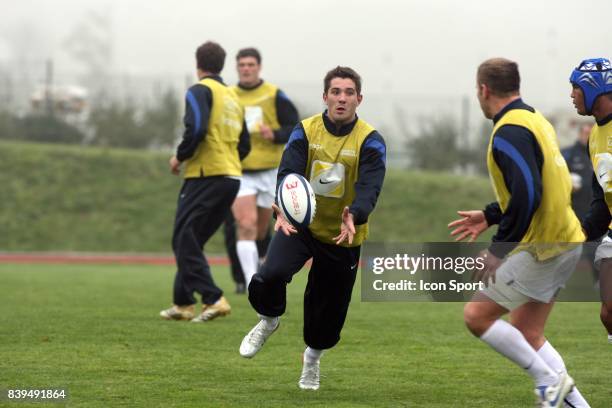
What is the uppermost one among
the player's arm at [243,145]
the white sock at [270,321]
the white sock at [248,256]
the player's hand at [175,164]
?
the player's arm at [243,145]

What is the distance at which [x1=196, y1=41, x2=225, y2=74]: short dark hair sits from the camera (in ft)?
32.9

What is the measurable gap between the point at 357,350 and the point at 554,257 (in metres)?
2.95

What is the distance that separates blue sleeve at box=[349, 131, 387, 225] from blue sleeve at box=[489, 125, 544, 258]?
3.47 ft

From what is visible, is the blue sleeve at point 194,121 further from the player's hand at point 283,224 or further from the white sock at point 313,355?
the white sock at point 313,355

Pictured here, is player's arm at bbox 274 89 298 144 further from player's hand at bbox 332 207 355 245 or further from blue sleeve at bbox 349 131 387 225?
player's hand at bbox 332 207 355 245

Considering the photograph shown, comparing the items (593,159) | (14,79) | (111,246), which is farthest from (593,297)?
(14,79)

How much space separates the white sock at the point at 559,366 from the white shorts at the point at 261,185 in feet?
19.9

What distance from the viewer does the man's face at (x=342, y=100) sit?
6.66 meters

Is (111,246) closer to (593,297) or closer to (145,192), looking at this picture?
(145,192)

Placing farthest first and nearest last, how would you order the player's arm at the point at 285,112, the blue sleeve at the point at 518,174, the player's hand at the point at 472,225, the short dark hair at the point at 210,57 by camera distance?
the player's arm at the point at 285,112 < the short dark hair at the point at 210,57 < the player's hand at the point at 472,225 < the blue sleeve at the point at 518,174

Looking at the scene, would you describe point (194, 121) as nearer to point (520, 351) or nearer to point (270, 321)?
point (270, 321)

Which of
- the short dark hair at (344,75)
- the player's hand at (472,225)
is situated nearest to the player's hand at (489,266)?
the player's hand at (472,225)

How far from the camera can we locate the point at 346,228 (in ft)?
20.3

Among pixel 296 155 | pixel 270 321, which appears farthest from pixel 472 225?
pixel 270 321
